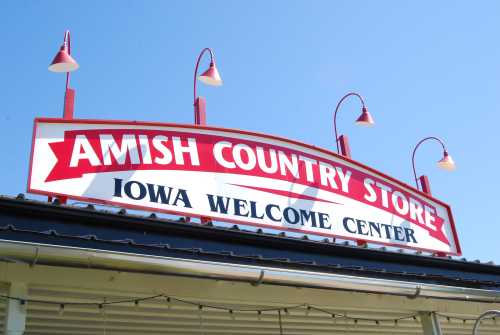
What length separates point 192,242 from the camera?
278 inches

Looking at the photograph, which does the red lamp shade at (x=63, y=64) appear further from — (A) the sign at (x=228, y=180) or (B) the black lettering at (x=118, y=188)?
(B) the black lettering at (x=118, y=188)

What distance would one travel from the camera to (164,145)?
938 centimetres

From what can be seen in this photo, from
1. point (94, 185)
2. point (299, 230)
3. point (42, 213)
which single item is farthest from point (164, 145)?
point (42, 213)

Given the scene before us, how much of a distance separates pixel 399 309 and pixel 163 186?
152 inches

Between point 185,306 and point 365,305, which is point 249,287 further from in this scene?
point 365,305

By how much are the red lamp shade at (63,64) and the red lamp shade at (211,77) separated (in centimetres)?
256

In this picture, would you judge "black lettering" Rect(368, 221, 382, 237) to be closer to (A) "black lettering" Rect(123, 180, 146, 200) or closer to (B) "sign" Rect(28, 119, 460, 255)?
(B) "sign" Rect(28, 119, 460, 255)

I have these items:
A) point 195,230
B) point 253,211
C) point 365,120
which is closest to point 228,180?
point 253,211

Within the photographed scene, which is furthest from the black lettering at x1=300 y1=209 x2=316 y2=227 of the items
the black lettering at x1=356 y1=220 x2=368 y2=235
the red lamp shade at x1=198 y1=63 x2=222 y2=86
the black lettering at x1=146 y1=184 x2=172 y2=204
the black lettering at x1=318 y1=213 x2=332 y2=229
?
the red lamp shade at x1=198 y1=63 x2=222 y2=86

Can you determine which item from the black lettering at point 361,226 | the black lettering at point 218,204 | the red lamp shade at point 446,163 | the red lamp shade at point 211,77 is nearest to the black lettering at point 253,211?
the black lettering at point 218,204

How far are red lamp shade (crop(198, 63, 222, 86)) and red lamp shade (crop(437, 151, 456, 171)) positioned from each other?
21.3 feet

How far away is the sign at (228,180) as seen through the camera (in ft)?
27.4

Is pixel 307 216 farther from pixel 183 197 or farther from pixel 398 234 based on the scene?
pixel 398 234

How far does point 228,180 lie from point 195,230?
2731mm
